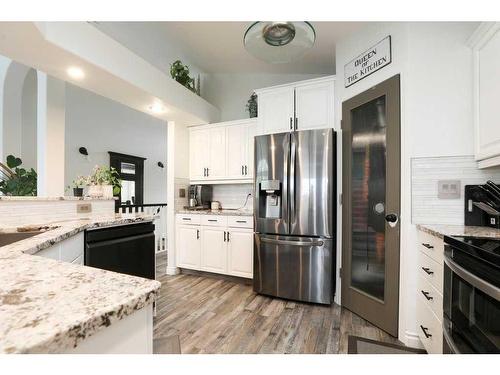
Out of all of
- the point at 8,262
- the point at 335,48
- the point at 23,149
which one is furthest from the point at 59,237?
the point at 23,149

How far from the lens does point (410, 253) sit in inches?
77.0

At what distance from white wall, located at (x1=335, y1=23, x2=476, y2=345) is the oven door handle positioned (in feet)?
2.07

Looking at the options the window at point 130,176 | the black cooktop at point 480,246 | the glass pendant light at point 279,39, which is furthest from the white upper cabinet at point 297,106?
the window at point 130,176

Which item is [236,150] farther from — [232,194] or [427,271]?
[427,271]

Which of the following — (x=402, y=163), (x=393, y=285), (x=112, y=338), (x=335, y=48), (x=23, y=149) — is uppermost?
(x=335, y=48)

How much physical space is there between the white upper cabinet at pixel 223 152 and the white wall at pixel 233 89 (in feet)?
1.92

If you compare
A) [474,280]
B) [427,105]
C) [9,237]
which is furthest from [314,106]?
[9,237]

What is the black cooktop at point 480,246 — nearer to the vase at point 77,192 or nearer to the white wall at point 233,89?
the vase at point 77,192

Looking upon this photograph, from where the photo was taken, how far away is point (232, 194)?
13.0ft

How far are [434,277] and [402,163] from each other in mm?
843

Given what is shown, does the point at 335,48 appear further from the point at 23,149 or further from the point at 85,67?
the point at 23,149

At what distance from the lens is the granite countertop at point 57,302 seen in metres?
0.38

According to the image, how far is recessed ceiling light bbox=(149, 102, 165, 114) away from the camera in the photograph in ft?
9.95

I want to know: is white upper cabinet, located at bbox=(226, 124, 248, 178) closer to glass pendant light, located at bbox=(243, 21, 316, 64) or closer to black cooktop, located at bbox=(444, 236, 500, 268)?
glass pendant light, located at bbox=(243, 21, 316, 64)
